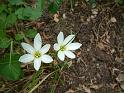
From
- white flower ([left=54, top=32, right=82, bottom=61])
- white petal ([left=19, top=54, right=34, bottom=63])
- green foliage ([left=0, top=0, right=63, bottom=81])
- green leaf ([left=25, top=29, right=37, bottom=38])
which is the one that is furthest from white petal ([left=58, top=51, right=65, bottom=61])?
green leaf ([left=25, top=29, right=37, bottom=38])

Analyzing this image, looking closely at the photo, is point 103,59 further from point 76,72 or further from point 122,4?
point 122,4

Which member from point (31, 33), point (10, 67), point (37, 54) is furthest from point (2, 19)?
point (37, 54)

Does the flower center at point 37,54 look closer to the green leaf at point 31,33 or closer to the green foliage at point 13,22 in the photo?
the green foliage at point 13,22

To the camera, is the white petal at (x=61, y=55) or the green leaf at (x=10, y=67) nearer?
the white petal at (x=61, y=55)

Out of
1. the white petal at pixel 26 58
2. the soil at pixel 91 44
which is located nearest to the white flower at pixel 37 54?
the white petal at pixel 26 58

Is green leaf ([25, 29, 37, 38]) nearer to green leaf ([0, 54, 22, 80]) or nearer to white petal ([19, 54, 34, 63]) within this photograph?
green leaf ([0, 54, 22, 80])

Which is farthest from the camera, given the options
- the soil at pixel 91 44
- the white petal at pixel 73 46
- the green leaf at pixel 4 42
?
the soil at pixel 91 44

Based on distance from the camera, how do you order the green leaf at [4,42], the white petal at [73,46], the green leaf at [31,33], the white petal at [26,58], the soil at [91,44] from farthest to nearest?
the soil at [91,44] → the green leaf at [31,33] → the green leaf at [4,42] → the white petal at [73,46] → the white petal at [26,58]
